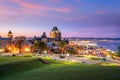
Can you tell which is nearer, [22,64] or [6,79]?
[6,79]

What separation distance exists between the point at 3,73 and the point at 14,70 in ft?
12.1

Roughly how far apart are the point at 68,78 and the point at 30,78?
17.6 ft

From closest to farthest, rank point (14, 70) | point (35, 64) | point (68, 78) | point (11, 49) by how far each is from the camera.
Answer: point (68, 78), point (14, 70), point (35, 64), point (11, 49)

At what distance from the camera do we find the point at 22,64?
161ft

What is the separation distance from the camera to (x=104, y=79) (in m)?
31.1

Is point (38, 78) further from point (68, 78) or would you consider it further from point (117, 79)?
point (117, 79)

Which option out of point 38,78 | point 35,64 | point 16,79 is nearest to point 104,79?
point 38,78

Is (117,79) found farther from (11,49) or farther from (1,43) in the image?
(1,43)

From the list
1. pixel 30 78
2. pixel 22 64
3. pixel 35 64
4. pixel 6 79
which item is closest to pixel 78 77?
pixel 30 78

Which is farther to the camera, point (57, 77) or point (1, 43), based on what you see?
point (1, 43)

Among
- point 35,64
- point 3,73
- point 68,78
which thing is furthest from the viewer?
point 35,64

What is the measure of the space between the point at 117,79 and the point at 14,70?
768 inches

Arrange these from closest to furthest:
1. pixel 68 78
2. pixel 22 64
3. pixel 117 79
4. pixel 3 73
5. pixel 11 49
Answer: pixel 117 79 → pixel 68 78 → pixel 3 73 → pixel 22 64 → pixel 11 49

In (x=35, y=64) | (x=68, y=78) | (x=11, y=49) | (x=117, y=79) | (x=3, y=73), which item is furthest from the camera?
(x=11, y=49)
